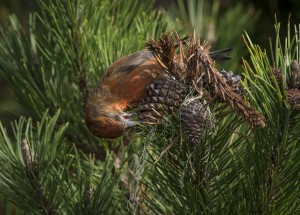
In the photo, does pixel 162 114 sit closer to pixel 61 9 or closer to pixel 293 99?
pixel 293 99

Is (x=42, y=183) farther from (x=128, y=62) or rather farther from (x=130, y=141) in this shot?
(x=128, y=62)

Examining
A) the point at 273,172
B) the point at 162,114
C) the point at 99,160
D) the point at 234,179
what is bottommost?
the point at 99,160

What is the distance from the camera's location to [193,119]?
154cm

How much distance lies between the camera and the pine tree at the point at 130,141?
1.52 m

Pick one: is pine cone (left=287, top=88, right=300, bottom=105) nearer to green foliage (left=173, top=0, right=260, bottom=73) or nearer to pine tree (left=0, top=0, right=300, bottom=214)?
pine tree (left=0, top=0, right=300, bottom=214)

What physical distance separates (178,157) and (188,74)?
22 cm

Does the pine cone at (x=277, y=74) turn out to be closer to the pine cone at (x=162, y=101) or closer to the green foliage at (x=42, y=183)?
the pine cone at (x=162, y=101)

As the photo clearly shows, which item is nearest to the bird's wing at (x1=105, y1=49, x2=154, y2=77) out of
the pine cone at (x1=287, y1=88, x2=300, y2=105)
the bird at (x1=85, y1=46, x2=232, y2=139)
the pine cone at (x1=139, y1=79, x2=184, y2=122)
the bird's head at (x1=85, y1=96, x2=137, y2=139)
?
the bird at (x1=85, y1=46, x2=232, y2=139)

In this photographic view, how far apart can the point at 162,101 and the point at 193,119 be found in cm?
13

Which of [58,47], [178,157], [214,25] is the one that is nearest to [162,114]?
[178,157]

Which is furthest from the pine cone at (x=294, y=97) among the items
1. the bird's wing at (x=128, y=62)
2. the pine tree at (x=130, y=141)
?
the bird's wing at (x=128, y=62)

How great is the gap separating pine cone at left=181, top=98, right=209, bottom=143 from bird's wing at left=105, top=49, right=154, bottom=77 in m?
0.62

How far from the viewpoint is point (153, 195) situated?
6.85ft

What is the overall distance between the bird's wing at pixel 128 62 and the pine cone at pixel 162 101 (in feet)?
1.53
